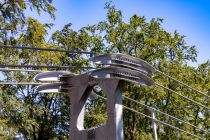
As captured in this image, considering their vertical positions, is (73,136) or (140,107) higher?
(140,107)

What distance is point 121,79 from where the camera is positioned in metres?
6.01

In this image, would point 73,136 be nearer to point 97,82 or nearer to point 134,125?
point 97,82

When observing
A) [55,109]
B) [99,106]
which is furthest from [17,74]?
[99,106]

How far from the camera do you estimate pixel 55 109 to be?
20.0 meters

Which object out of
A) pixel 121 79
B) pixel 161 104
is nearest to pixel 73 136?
pixel 121 79

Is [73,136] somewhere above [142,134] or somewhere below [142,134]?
below

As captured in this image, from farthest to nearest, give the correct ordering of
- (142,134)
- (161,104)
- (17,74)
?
(161,104)
(142,134)
(17,74)

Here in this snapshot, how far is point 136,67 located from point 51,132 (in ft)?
46.0

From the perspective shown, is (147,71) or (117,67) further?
(147,71)

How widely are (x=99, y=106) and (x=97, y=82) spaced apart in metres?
13.9

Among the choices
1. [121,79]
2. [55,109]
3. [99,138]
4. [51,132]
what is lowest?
[99,138]

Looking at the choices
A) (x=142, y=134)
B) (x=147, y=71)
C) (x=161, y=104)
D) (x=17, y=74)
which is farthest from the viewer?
(x=161, y=104)

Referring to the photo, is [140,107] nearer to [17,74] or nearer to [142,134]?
[142,134]

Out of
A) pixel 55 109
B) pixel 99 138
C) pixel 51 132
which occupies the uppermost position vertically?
pixel 55 109
